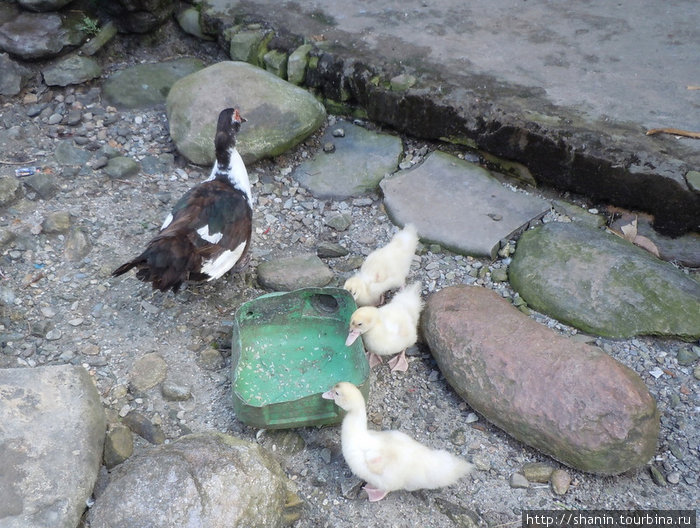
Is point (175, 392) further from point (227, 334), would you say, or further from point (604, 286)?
point (604, 286)

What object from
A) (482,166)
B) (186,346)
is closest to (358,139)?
(482,166)

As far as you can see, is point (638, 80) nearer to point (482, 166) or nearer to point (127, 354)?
point (482, 166)

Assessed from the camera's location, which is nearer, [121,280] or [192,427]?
[192,427]

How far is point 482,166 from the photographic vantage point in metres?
4.98

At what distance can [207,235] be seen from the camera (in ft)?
12.8

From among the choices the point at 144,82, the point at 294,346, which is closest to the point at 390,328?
the point at 294,346

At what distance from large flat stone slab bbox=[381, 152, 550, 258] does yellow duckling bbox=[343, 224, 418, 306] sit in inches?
19.6

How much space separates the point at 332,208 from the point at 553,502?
8.32 ft

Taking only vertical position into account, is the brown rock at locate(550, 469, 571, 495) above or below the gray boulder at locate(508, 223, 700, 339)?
below

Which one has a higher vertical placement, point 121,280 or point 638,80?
point 638,80

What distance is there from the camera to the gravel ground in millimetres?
3221

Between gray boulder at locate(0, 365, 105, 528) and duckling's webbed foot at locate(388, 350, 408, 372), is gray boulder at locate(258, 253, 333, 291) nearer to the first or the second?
duckling's webbed foot at locate(388, 350, 408, 372)

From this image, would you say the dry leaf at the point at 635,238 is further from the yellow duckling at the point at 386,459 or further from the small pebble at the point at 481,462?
the yellow duckling at the point at 386,459

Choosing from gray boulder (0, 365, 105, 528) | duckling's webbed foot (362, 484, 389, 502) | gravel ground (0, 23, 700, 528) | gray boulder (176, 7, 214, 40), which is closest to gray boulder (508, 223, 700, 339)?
gravel ground (0, 23, 700, 528)
